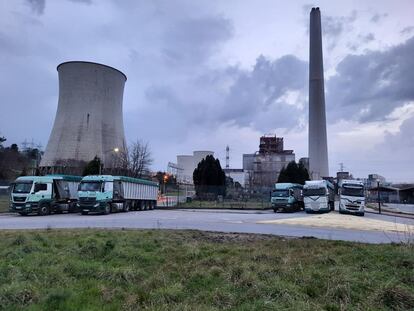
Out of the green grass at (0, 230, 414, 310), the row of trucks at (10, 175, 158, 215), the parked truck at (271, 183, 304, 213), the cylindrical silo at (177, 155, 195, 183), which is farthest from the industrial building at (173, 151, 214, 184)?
the green grass at (0, 230, 414, 310)

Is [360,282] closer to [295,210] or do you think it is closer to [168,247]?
[168,247]

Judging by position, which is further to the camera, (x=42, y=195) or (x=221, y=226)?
(x=42, y=195)

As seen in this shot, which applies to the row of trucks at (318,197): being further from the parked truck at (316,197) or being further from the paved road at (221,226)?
the paved road at (221,226)

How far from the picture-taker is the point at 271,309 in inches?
200

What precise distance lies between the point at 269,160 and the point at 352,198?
7424 centimetres

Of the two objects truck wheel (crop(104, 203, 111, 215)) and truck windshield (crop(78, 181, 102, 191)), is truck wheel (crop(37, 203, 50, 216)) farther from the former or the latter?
truck wheel (crop(104, 203, 111, 215))

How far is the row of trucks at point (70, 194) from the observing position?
29.4 meters

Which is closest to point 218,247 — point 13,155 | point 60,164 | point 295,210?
point 295,210

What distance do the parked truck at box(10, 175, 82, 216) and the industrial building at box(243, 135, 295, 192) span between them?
72.8 meters

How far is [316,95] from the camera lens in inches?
2832

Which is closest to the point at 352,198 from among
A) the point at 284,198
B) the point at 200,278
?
the point at 284,198

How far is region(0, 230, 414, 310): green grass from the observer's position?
5484 millimetres

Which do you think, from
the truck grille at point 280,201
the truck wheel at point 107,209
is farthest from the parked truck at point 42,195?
the truck grille at point 280,201

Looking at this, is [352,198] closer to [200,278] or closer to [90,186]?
[90,186]
